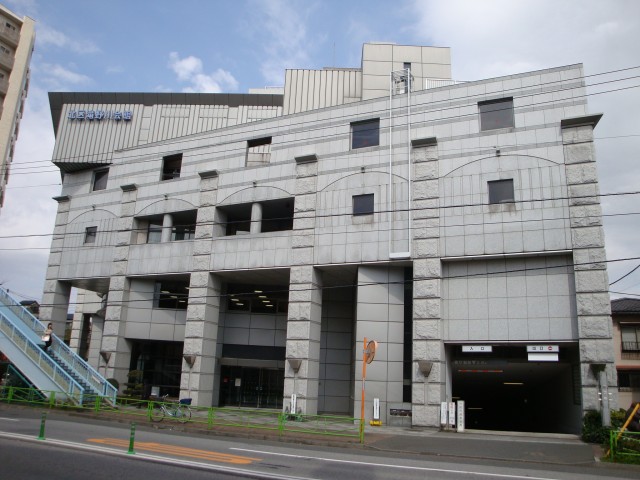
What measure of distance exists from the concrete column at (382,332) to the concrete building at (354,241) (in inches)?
3.5

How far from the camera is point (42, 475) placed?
10.8 m

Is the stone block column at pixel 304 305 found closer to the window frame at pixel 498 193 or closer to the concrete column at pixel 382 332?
the concrete column at pixel 382 332

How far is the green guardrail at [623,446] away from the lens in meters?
16.1

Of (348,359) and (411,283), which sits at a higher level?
(411,283)

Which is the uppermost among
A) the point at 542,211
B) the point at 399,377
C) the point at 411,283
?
the point at 542,211

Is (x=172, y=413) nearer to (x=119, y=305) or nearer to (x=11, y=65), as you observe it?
(x=119, y=305)

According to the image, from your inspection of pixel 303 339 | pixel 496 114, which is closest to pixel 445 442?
pixel 303 339

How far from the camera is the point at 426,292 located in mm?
25016

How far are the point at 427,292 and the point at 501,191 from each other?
6015mm

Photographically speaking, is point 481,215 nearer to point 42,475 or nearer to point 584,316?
point 584,316

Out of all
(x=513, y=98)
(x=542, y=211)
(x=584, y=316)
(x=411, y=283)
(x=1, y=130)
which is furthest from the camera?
(x=1, y=130)

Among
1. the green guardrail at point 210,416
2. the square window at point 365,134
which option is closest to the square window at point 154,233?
the green guardrail at point 210,416

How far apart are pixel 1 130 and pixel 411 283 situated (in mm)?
66252

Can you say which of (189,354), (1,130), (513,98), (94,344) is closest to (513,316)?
(513,98)
